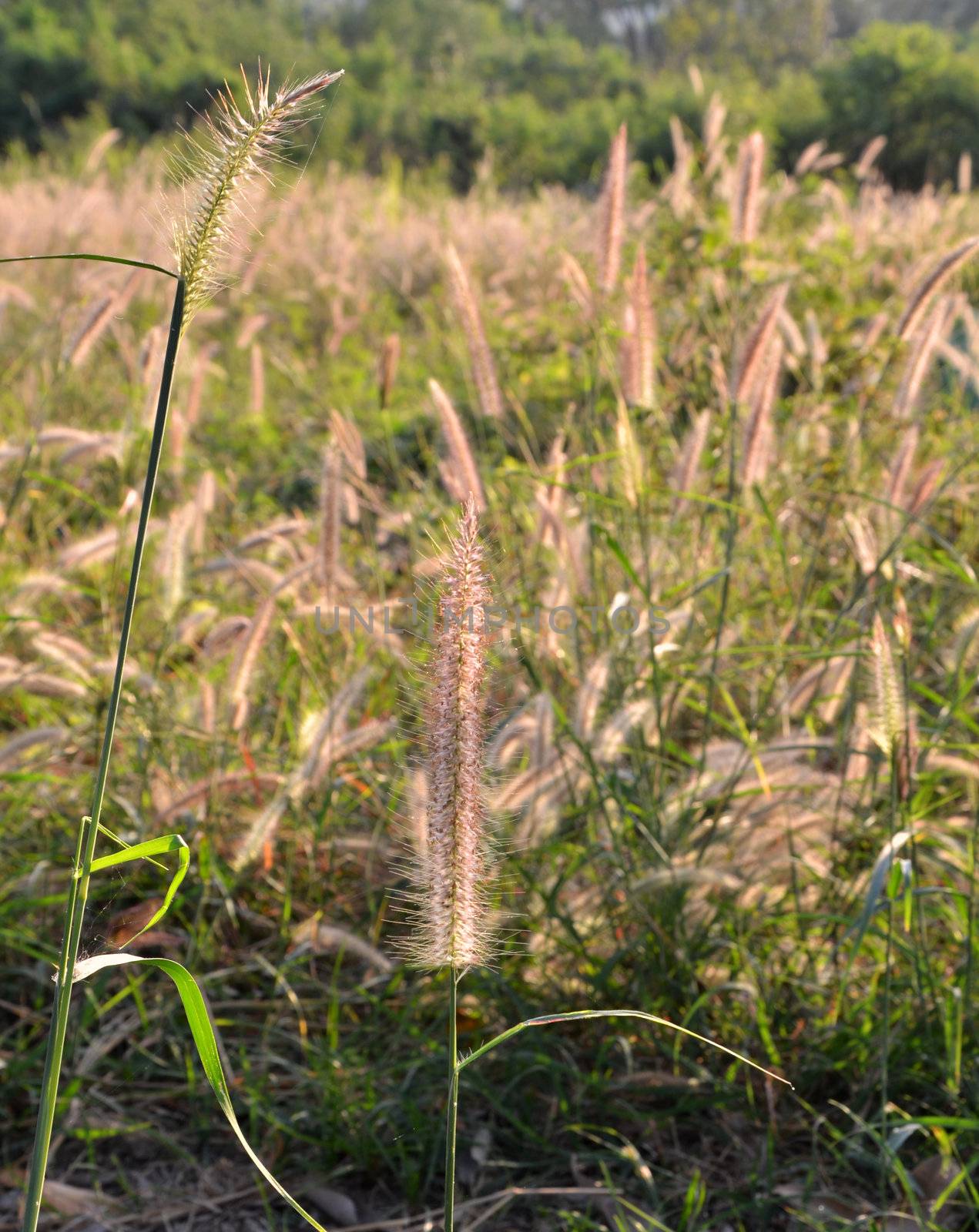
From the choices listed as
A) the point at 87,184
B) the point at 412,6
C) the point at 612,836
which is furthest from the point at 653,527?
the point at 412,6

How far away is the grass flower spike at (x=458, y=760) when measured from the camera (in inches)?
31.4

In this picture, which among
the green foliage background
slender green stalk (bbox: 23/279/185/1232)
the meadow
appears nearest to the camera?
slender green stalk (bbox: 23/279/185/1232)

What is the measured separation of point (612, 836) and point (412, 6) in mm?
28763

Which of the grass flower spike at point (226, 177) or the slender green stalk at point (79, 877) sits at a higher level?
the grass flower spike at point (226, 177)

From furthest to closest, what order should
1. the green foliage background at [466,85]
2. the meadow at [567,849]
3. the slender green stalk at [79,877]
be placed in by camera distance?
the green foliage background at [466,85]
the meadow at [567,849]
the slender green stalk at [79,877]

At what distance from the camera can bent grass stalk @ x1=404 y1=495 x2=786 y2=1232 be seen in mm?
794

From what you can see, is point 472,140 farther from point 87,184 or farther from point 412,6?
point 412,6

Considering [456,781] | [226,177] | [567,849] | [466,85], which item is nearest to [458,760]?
[456,781]

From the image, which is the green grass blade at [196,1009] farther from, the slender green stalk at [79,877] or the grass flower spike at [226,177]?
the grass flower spike at [226,177]

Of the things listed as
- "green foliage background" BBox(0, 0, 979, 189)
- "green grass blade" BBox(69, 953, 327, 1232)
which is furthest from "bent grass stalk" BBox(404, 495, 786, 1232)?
"green foliage background" BBox(0, 0, 979, 189)

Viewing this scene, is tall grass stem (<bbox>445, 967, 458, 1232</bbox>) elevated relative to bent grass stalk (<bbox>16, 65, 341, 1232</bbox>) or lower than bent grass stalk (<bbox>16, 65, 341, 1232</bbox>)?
lower

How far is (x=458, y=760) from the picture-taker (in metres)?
0.80

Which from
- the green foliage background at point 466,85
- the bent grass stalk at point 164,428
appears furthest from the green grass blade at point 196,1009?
the green foliage background at point 466,85

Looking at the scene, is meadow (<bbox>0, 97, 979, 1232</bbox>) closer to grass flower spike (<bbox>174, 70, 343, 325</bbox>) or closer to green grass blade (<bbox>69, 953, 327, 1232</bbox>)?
grass flower spike (<bbox>174, 70, 343, 325</bbox>)
